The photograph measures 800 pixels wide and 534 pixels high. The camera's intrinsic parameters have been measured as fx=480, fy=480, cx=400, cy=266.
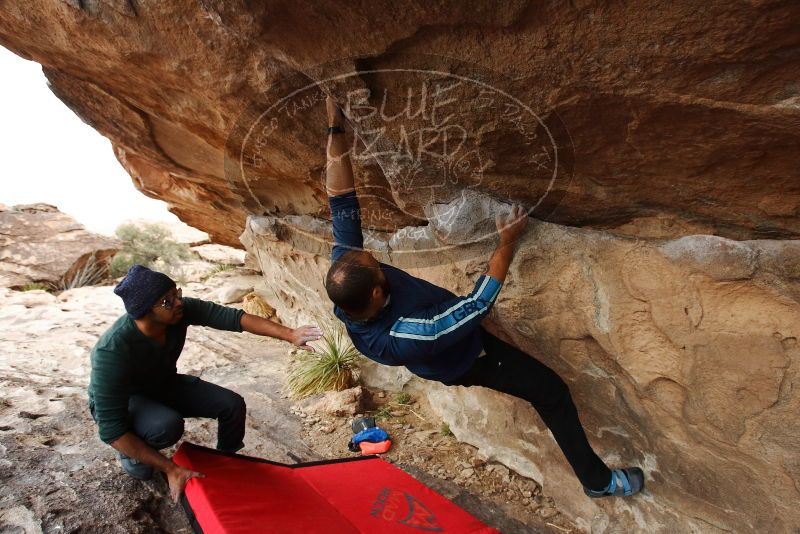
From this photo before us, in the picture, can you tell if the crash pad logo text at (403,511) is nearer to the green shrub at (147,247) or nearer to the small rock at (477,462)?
the small rock at (477,462)

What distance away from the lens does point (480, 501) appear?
11.7 feet

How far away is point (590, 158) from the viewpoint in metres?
2.31

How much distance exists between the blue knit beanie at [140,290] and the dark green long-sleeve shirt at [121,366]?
0.17m

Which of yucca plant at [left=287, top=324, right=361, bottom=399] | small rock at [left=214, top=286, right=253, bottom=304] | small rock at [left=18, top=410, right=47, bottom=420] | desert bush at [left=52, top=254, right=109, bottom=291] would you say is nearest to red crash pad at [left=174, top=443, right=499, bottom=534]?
small rock at [left=18, top=410, right=47, bottom=420]

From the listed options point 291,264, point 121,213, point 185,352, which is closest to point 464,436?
point 291,264

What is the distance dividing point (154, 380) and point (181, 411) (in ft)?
1.12

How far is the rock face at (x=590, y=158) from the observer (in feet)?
5.79

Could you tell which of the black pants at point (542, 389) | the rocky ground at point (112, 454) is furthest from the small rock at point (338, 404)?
the black pants at point (542, 389)

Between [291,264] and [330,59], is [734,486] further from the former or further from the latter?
[291,264]

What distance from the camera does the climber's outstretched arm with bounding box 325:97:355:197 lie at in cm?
253

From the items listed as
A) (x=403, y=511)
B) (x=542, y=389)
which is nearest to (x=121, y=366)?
(x=403, y=511)

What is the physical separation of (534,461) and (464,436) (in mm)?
726

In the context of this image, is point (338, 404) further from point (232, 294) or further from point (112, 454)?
point (232, 294)

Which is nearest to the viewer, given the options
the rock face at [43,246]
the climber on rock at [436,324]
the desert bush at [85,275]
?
the climber on rock at [436,324]
